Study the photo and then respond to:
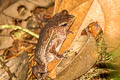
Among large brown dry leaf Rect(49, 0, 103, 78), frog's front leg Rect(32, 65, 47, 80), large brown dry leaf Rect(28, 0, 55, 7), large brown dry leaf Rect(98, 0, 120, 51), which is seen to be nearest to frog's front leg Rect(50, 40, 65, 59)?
large brown dry leaf Rect(49, 0, 103, 78)

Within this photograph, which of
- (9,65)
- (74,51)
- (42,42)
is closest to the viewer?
(74,51)

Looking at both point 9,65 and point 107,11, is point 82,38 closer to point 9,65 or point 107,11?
point 107,11

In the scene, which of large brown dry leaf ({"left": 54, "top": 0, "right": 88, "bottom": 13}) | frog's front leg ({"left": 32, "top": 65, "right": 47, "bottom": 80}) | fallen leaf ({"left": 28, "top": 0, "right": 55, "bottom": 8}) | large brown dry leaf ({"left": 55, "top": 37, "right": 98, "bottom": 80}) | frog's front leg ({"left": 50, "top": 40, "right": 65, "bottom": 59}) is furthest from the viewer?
fallen leaf ({"left": 28, "top": 0, "right": 55, "bottom": 8})

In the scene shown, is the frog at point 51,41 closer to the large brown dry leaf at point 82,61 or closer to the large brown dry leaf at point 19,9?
the large brown dry leaf at point 82,61

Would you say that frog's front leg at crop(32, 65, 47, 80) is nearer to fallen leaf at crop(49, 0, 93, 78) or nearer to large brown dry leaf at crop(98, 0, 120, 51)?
fallen leaf at crop(49, 0, 93, 78)

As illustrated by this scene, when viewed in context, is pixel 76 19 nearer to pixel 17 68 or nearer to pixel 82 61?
pixel 82 61

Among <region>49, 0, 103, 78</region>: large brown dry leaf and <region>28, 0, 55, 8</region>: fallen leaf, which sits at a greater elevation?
<region>28, 0, 55, 8</region>: fallen leaf

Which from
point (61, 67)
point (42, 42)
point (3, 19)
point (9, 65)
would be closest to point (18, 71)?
point (9, 65)
